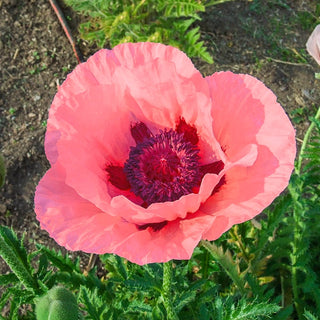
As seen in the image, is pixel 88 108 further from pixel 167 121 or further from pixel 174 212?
pixel 174 212

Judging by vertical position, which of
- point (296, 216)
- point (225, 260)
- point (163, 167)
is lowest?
point (296, 216)

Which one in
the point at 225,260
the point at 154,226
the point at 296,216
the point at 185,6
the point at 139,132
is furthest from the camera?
the point at 185,6

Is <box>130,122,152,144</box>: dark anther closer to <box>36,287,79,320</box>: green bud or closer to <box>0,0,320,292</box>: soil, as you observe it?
<box>36,287,79,320</box>: green bud

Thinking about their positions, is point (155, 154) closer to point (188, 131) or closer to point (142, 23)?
point (188, 131)

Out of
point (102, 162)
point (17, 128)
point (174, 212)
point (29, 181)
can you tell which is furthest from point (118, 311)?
point (17, 128)

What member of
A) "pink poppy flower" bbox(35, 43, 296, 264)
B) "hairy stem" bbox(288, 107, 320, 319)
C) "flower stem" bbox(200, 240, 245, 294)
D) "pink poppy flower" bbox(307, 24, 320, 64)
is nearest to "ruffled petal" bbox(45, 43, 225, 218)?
"pink poppy flower" bbox(35, 43, 296, 264)

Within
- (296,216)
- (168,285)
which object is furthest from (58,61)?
(168,285)
